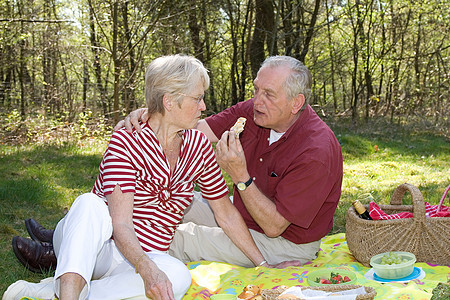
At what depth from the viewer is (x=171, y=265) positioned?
2.82m

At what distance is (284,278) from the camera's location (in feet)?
10.3

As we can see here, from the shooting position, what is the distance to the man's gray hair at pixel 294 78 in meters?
3.68

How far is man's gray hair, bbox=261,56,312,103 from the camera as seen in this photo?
12.1 ft

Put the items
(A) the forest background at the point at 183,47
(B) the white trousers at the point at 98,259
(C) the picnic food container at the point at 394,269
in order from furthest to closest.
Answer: (A) the forest background at the point at 183,47
(C) the picnic food container at the point at 394,269
(B) the white trousers at the point at 98,259

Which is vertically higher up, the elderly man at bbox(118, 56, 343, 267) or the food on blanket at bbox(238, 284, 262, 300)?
the elderly man at bbox(118, 56, 343, 267)

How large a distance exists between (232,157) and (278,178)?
1.51 ft

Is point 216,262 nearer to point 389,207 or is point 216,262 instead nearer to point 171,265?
point 171,265

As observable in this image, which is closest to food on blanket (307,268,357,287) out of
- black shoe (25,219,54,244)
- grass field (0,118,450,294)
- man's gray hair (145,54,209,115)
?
grass field (0,118,450,294)

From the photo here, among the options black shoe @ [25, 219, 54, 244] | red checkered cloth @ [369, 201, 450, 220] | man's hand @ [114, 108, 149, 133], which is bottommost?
black shoe @ [25, 219, 54, 244]

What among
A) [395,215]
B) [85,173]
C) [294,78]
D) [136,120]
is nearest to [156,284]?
[136,120]

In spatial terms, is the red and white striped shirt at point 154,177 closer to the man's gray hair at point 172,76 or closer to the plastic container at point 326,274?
the man's gray hair at point 172,76

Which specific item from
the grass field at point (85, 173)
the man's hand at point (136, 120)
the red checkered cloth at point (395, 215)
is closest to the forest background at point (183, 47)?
the grass field at point (85, 173)

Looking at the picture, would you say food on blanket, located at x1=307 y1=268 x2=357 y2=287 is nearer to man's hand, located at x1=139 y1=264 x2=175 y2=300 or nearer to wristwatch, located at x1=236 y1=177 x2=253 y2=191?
wristwatch, located at x1=236 y1=177 x2=253 y2=191

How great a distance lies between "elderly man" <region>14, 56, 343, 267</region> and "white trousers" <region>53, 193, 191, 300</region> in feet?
2.22
